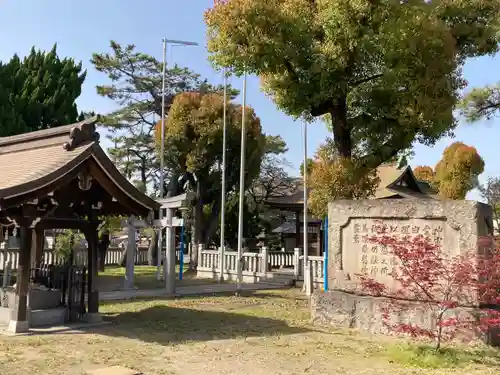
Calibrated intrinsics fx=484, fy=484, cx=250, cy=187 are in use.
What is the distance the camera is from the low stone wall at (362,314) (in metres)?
9.82

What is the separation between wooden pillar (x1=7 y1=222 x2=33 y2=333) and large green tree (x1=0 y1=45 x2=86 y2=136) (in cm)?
1894

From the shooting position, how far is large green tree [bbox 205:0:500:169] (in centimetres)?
1212

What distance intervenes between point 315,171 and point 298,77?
2.66 metres

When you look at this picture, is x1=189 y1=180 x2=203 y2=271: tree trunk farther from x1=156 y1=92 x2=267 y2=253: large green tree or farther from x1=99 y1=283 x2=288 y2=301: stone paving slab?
x1=99 y1=283 x2=288 y2=301: stone paving slab

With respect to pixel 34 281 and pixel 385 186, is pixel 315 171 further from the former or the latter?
pixel 385 186

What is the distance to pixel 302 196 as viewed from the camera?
1258 inches

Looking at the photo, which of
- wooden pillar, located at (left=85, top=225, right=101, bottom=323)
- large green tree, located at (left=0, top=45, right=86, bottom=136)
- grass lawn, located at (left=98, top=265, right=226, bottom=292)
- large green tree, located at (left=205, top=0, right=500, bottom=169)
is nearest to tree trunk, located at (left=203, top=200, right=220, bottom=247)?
grass lawn, located at (left=98, top=265, right=226, bottom=292)

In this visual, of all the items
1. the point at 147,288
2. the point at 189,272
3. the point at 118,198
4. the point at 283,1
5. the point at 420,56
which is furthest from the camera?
the point at 189,272

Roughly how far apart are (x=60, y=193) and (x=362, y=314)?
7.05 metres

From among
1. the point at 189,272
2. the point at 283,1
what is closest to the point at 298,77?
the point at 283,1

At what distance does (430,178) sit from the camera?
46.6 m

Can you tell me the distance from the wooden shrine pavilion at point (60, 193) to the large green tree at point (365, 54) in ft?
15.6

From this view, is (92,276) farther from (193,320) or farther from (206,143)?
(206,143)

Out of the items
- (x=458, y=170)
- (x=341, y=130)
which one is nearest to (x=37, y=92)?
(x=341, y=130)
